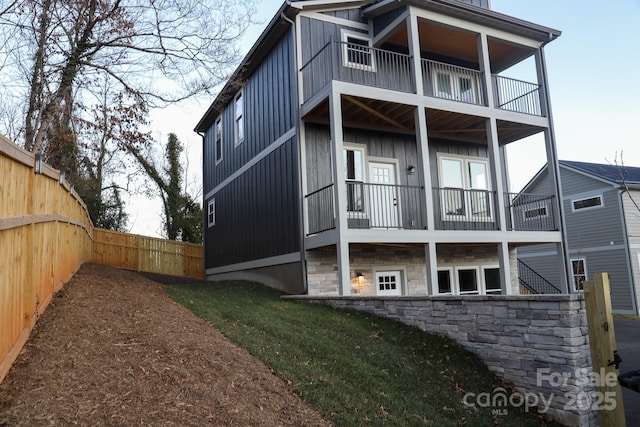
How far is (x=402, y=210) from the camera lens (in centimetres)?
1197

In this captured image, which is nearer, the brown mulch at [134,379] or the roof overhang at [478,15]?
the brown mulch at [134,379]

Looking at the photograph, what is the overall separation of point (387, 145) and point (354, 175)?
151 cm

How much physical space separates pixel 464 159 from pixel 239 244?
7.69 meters

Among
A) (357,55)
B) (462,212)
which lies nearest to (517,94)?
(462,212)

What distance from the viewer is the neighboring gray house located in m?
18.4

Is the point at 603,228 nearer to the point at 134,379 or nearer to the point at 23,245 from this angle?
the point at 134,379

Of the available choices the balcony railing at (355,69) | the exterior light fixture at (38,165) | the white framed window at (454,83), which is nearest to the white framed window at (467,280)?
the white framed window at (454,83)

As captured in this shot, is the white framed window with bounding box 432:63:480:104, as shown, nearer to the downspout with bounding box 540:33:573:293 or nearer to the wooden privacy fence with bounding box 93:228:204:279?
the downspout with bounding box 540:33:573:293

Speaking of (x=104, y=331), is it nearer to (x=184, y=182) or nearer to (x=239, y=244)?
(x=239, y=244)

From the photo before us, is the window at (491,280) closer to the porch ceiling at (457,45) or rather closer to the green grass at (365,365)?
the porch ceiling at (457,45)

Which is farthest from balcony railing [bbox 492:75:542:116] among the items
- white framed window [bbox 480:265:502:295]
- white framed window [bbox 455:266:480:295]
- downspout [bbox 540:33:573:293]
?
white framed window [bbox 455:266:480:295]

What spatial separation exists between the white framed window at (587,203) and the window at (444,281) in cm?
1148

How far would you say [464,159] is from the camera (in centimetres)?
1377

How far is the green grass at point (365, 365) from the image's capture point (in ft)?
14.6
